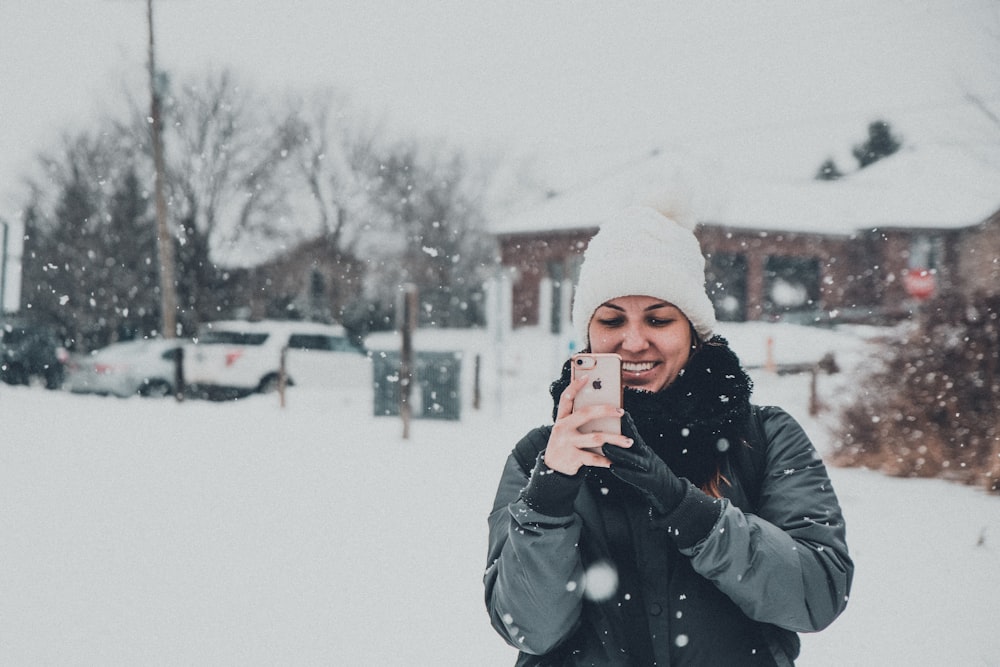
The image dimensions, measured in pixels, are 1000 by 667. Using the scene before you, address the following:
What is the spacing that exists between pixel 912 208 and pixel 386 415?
2643cm

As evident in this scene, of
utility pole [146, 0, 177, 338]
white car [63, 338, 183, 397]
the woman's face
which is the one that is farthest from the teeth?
utility pole [146, 0, 177, 338]

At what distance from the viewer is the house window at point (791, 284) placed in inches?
1126

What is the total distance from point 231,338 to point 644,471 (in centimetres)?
1554

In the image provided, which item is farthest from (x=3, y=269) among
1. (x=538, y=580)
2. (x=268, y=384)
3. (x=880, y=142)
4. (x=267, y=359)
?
(x=880, y=142)

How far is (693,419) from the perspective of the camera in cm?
158

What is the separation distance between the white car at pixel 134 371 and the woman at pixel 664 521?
1470 cm

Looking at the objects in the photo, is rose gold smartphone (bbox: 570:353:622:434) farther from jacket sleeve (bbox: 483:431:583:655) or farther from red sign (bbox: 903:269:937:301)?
red sign (bbox: 903:269:937:301)

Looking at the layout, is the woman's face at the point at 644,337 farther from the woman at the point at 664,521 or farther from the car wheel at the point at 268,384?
the car wheel at the point at 268,384

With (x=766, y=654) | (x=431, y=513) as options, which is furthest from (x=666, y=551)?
(x=431, y=513)

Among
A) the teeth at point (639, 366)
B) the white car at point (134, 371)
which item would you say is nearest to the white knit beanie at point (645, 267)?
the teeth at point (639, 366)

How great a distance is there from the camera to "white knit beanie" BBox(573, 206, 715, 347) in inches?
69.1

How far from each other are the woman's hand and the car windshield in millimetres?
14991

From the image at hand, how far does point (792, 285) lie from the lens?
30.4 meters

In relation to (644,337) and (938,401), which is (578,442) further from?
(938,401)
